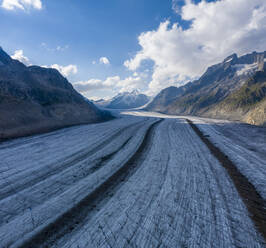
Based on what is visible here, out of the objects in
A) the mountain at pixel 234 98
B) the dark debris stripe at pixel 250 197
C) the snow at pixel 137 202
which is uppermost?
the mountain at pixel 234 98

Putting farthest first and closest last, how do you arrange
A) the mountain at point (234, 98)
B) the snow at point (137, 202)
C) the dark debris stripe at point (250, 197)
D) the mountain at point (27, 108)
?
the mountain at point (234, 98), the mountain at point (27, 108), the dark debris stripe at point (250, 197), the snow at point (137, 202)

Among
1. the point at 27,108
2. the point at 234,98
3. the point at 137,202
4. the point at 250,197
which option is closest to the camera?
the point at 137,202

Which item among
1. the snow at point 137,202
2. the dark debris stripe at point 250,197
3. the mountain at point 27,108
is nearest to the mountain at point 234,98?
the dark debris stripe at point 250,197

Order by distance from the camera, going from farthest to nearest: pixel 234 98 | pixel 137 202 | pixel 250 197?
pixel 234 98 < pixel 250 197 < pixel 137 202

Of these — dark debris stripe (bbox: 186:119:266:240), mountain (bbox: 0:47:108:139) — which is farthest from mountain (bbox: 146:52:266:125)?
mountain (bbox: 0:47:108:139)

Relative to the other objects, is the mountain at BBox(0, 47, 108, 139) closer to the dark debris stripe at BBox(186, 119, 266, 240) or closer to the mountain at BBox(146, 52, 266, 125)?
the dark debris stripe at BBox(186, 119, 266, 240)

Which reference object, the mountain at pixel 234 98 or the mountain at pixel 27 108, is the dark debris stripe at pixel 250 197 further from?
the mountain at pixel 234 98

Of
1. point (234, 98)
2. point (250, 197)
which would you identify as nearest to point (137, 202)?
point (250, 197)

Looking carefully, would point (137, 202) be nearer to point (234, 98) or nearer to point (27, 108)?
point (27, 108)

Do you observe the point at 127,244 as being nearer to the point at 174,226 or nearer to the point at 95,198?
the point at 174,226
